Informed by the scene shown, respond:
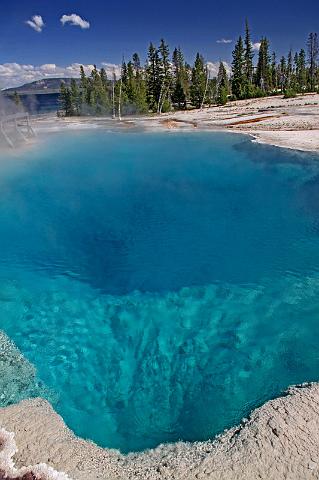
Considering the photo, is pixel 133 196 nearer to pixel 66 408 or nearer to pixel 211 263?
pixel 211 263

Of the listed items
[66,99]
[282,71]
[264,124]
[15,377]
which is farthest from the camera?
[282,71]

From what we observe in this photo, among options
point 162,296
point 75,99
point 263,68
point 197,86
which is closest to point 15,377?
point 162,296

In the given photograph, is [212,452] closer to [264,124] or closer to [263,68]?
[264,124]

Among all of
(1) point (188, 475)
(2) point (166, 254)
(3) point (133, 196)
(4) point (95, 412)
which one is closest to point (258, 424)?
(1) point (188, 475)

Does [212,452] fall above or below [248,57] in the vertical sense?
below

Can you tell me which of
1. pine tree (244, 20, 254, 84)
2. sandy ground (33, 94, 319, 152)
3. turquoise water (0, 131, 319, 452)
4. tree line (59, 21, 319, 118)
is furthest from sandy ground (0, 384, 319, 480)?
pine tree (244, 20, 254, 84)

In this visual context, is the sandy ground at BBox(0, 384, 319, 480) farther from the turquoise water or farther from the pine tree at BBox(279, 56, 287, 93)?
the pine tree at BBox(279, 56, 287, 93)
